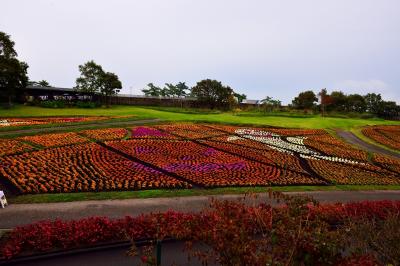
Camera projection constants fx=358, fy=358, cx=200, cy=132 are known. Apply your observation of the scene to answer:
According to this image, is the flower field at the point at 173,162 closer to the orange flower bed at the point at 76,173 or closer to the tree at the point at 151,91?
the orange flower bed at the point at 76,173

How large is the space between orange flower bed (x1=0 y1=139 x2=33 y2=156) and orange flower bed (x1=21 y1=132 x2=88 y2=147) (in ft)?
3.86

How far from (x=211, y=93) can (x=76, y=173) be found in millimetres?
72410

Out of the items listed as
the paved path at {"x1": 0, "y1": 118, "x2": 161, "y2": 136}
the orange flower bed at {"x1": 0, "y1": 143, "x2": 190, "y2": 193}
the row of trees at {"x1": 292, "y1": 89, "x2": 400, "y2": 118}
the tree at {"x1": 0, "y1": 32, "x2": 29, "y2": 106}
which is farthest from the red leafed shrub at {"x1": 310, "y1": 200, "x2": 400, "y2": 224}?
the row of trees at {"x1": 292, "y1": 89, "x2": 400, "y2": 118}

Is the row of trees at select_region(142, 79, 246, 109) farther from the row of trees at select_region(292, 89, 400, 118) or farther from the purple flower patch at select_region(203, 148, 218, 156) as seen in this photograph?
the purple flower patch at select_region(203, 148, 218, 156)

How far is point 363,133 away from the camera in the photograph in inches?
1966

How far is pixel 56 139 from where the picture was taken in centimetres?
3069

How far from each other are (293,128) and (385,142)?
474 inches

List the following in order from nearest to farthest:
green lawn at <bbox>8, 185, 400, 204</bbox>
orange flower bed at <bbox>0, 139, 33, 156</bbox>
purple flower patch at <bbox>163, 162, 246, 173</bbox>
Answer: green lawn at <bbox>8, 185, 400, 204</bbox>
purple flower patch at <bbox>163, 162, 246, 173</bbox>
orange flower bed at <bbox>0, 139, 33, 156</bbox>

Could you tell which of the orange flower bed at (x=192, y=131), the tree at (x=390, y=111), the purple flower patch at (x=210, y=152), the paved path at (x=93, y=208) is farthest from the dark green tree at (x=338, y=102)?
the paved path at (x=93, y=208)

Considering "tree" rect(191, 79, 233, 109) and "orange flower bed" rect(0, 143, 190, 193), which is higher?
"tree" rect(191, 79, 233, 109)

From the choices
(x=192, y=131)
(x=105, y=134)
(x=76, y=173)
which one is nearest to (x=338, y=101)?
(x=192, y=131)

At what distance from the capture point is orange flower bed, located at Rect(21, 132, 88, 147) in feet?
94.7

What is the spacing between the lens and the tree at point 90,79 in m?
67.5

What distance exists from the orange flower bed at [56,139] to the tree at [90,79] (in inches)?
1425
